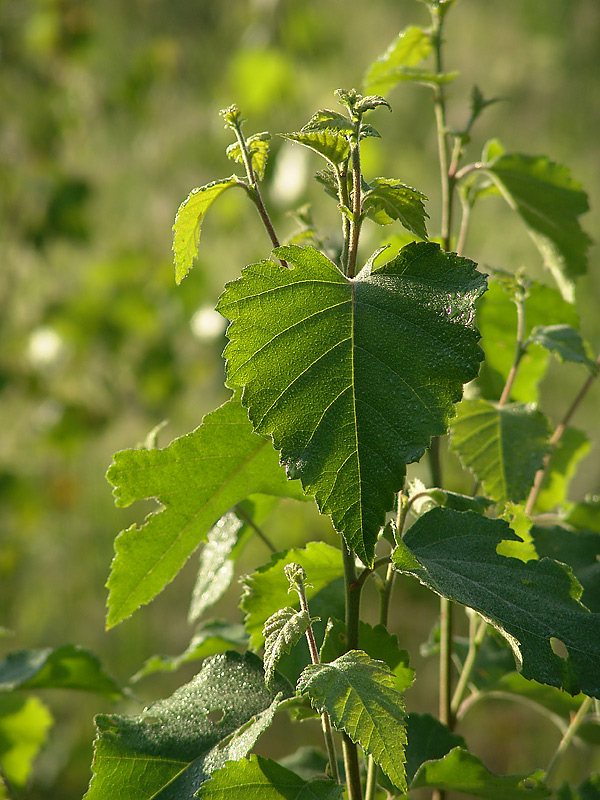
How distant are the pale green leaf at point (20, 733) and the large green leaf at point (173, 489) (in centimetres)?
34

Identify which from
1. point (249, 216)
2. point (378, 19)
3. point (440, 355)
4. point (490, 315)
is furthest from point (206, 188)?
point (378, 19)

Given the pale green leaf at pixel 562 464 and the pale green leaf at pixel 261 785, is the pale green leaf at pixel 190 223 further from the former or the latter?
the pale green leaf at pixel 562 464

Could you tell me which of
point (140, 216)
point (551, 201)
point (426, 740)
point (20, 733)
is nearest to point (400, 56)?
point (551, 201)

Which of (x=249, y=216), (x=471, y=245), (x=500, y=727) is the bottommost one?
(x=500, y=727)

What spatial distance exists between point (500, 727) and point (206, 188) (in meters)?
2.18

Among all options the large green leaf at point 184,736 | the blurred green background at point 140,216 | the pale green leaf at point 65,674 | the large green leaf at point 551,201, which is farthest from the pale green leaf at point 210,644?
the blurred green background at point 140,216

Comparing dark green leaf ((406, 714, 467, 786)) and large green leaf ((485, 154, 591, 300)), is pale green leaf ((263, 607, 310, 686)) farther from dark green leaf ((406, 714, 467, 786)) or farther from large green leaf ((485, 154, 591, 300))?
large green leaf ((485, 154, 591, 300))

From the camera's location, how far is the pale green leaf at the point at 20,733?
0.68 meters

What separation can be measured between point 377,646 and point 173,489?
0.14m

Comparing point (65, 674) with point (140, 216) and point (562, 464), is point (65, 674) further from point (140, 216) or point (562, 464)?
point (140, 216)

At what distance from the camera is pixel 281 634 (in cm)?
35

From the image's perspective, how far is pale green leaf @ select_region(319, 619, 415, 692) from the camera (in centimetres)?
41

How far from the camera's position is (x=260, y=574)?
43cm

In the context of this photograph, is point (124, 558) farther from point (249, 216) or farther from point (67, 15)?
point (67, 15)
